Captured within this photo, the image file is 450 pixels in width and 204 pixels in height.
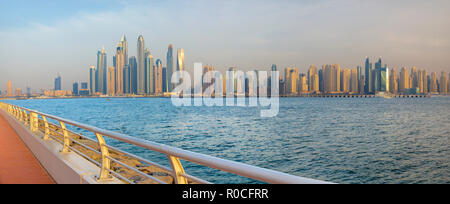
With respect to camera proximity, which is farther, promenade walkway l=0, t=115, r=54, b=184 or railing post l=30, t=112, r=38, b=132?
railing post l=30, t=112, r=38, b=132

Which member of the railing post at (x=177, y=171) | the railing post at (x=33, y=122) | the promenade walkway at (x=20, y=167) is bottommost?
the promenade walkway at (x=20, y=167)

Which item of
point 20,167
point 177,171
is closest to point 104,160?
point 177,171

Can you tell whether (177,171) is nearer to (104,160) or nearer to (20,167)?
(104,160)

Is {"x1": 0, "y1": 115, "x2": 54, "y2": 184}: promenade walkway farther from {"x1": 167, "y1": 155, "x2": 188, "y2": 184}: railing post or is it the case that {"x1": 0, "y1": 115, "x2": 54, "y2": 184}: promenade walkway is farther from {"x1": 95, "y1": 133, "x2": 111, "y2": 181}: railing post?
{"x1": 167, "y1": 155, "x2": 188, "y2": 184}: railing post

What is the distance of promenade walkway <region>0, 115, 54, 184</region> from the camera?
6.66m

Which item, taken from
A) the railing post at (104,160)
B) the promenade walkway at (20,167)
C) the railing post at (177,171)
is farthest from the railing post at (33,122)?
the railing post at (177,171)

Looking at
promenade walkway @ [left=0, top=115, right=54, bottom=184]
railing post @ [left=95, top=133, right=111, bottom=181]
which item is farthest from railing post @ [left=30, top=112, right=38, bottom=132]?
railing post @ [left=95, top=133, right=111, bottom=181]

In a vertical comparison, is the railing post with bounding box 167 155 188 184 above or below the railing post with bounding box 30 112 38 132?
above

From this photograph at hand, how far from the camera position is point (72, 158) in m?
6.54

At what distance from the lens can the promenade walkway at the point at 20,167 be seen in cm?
666

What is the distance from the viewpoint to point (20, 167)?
798cm

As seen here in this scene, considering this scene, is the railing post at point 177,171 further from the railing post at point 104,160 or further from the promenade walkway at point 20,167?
Result: the promenade walkway at point 20,167

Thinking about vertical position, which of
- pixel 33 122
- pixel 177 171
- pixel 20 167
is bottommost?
pixel 20 167
